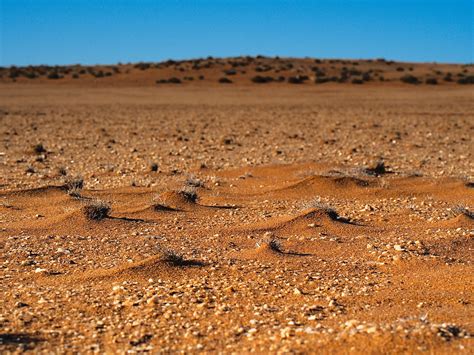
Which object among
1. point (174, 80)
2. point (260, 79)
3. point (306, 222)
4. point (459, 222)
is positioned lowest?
point (306, 222)

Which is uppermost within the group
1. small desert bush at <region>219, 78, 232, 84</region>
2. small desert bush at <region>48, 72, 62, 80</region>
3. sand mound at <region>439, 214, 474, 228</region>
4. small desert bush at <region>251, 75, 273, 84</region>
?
small desert bush at <region>251, 75, 273, 84</region>

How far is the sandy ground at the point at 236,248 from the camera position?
5.37m

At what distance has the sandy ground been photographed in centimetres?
537

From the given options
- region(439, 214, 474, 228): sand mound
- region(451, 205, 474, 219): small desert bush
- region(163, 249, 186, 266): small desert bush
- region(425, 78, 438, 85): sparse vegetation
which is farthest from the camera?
region(425, 78, 438, 85): sparse vegetation

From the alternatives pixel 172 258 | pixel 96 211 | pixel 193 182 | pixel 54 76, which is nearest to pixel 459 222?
pixel 172 258

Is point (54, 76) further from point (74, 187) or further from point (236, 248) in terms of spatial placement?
point (236, 248)

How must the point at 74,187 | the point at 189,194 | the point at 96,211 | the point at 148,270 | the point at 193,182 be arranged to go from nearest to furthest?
the point at 148,270 → the point at 96,211 → the point at 189,194 → the point at 74,187 → the point at 193,182

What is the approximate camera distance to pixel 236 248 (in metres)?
8.19

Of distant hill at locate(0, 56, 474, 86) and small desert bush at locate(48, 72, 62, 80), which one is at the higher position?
distant hill at locate(0, 56, 474, 86)

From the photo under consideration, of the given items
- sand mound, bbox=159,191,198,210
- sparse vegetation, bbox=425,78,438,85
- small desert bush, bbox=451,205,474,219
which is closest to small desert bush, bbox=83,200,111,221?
sand mound, bbox=159,191,198,210

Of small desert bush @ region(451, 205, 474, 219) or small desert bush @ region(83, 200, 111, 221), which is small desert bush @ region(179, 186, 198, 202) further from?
small desert bush @ region(451, 205, 474, 219)

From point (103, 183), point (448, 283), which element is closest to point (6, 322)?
point (448, 283)

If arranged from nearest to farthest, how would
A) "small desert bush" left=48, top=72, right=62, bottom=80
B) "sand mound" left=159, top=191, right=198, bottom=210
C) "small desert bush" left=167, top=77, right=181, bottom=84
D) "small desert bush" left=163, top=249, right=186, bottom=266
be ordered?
1. "small desert bush" left=163, top=249, right=186, bottom=266
2. "sand mound" left=159, top=191, right=198, bottom=210
3. "small desert bush" left=167, top=77, right=181, bottom=84
4. "small desert bush" left=48, top=72, right=62, bottom=80

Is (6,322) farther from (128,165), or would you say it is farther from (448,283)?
(128,165)
